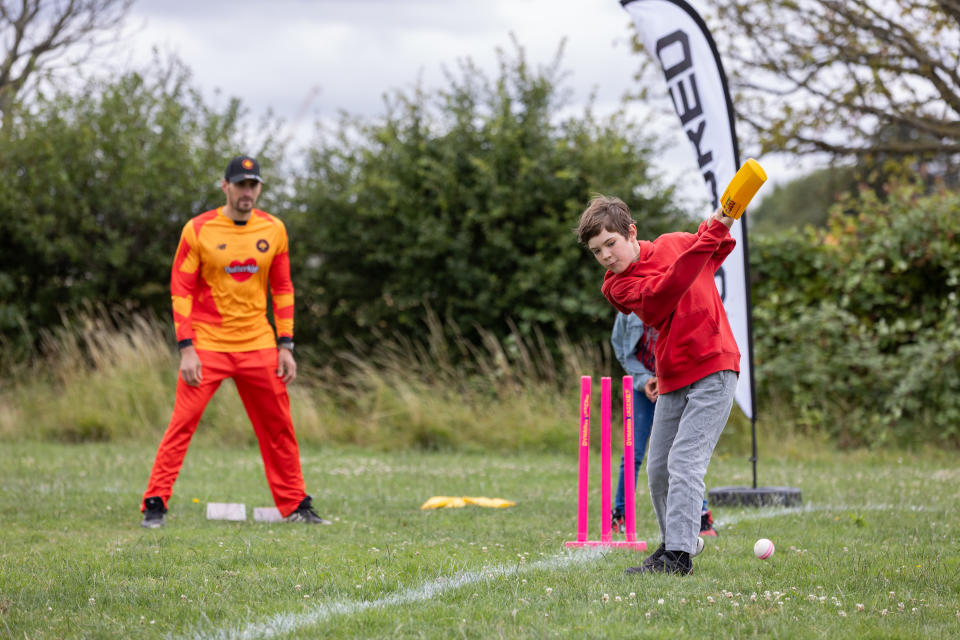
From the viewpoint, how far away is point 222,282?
6438 millimetres

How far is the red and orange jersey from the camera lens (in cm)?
638

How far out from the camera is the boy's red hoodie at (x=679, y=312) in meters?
4.35

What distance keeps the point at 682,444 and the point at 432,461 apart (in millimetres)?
6166

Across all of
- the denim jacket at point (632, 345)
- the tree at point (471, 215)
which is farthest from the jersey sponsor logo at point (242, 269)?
the tree at point (471, 215)

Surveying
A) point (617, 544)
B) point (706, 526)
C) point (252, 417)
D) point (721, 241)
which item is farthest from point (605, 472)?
point (252, 417)

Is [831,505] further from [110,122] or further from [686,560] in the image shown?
[110,122]

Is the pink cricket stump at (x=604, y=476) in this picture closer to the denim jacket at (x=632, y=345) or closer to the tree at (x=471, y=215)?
the denim jacket at (x=632, y=345)

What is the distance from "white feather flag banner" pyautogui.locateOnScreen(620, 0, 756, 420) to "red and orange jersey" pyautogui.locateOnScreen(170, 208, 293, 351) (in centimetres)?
332

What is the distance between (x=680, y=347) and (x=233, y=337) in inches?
126

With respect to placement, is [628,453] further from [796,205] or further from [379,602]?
[796,205]

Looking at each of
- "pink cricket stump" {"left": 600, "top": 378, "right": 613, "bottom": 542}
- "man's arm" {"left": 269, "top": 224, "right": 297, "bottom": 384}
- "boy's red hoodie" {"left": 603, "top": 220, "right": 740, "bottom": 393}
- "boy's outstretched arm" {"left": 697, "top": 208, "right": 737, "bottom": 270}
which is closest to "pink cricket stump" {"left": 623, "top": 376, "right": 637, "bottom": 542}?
"pink cricket stump" {"left": 600, "top": 378, "right": 613, "bottom": 542}

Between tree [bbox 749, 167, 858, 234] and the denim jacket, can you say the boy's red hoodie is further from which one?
tree [bbox 749, 167, 858, 234]

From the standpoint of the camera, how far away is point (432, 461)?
411 inches

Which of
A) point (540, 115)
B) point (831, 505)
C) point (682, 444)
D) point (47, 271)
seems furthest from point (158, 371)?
point (682, 444)
